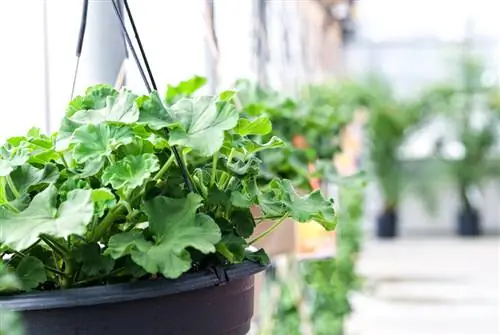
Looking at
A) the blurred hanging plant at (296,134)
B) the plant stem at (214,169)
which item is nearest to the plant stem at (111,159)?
the plant stem at (214,169)

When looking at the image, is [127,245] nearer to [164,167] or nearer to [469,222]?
[164,167]

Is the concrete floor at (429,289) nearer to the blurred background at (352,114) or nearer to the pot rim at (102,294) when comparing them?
the blurred background at (352,114)

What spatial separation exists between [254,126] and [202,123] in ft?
0.32

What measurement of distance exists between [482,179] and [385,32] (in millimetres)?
2285

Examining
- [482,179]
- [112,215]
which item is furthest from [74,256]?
[482,179]

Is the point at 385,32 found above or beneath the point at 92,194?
above

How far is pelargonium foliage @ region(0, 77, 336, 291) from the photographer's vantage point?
633 mm

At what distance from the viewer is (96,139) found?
0.71 metres

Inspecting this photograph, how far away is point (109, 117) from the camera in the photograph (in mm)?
717

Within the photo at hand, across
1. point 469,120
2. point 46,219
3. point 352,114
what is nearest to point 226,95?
point 46,219

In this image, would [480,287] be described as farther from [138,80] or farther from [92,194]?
[92,194]

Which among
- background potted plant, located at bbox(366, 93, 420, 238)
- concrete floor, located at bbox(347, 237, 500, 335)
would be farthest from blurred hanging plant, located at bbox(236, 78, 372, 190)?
background potted plant, located at bbox(366, 93, 420, 238)

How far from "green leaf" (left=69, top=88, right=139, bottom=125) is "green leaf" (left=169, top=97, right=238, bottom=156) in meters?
0.04

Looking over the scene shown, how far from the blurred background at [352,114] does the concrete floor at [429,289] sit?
2 cm
